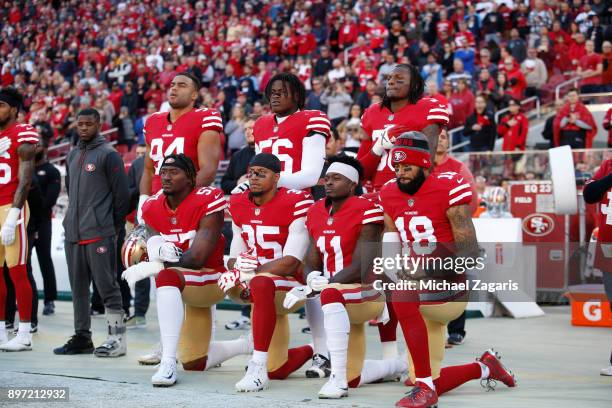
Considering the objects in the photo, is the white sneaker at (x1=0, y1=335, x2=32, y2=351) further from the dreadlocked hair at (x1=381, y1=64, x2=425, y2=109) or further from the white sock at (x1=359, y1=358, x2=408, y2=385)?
the dreadlocked hair at (x1=381, y1=64, x2=425, y2=109)

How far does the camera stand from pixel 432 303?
5.52m

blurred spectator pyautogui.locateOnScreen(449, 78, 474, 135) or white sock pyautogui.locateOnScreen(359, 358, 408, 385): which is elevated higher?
blurred spectator pyautogui.locateOnScreen(449, 78, 474, 135)

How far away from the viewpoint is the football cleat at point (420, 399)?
16.7ft

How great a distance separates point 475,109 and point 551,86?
84.0 inches

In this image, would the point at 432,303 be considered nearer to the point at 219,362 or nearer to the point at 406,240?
the point at 406,240

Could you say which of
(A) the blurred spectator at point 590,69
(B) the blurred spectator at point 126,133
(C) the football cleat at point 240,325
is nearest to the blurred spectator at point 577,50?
(A) the blurred spectator at point 590,69

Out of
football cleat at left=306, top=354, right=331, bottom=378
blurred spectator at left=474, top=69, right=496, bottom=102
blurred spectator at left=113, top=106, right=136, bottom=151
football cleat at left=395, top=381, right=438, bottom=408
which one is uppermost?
blurred spectator at left=474, top=69, right=496, bottom=102

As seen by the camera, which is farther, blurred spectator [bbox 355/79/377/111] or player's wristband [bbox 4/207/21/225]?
blurred spectator [bbox 355/79/377/111]


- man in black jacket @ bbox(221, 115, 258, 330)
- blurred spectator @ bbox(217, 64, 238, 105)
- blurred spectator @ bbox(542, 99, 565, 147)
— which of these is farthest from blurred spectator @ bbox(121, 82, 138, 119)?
man in black jacket @ bbox(221, 115, 258, 330)

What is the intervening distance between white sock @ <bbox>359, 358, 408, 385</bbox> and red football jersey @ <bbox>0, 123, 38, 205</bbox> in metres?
3.31

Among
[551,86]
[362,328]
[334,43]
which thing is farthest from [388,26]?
[362,328]

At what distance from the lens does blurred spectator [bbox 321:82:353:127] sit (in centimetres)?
1600

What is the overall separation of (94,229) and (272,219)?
1.64 meters

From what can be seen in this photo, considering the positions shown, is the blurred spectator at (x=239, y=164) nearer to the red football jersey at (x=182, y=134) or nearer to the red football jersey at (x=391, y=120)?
the red football jersey at (x=182, y=134)
